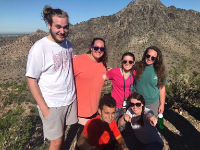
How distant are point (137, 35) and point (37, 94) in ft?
140

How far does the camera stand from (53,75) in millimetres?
2170

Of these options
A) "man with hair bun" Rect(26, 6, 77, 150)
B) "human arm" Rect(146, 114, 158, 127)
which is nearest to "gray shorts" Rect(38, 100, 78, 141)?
"man with hair bun" Rect(26, 6, 77, 150)

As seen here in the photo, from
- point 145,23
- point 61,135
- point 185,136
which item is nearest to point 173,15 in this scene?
point 145,23

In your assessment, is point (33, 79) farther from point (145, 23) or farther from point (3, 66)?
point (145, 23)

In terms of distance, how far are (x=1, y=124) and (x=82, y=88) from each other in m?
3.42

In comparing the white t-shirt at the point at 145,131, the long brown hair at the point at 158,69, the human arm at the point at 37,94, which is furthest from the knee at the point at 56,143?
the long brown hair at the point at 158,69

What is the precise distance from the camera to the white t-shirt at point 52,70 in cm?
198

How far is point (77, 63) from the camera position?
2.61m

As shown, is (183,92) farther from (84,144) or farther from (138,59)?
(138,59)

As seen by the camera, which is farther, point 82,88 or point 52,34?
point 82,88

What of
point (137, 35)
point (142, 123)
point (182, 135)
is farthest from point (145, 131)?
point (137, 35)

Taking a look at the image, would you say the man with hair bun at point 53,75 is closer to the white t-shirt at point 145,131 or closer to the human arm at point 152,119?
the white t-shirt at point 145,131

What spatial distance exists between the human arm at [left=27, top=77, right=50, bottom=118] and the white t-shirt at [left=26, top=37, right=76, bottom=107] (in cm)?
8

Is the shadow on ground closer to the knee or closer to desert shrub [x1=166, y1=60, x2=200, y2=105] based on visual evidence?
desert shrub [x1=166, y1=60, x2=200, y2=105]
